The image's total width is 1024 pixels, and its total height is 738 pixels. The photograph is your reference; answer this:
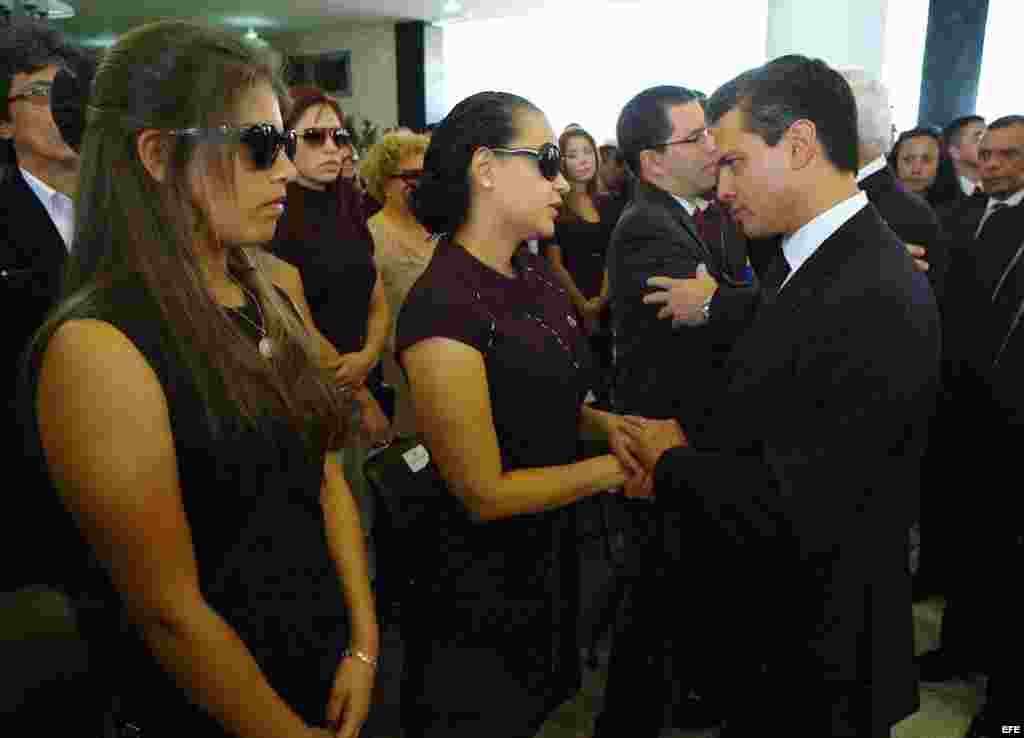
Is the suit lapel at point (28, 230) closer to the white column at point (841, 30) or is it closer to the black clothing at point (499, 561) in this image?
the black clothing at point (499, 561)

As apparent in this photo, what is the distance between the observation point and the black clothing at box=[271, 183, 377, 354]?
293 cm

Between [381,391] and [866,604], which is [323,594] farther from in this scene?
[381,391]

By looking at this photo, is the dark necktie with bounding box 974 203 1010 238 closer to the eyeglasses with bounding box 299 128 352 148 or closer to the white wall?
the eyeglasses with bounding box 299 128 352 148

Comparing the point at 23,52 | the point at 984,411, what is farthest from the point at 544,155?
the point at 984,411

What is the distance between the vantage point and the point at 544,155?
168cm

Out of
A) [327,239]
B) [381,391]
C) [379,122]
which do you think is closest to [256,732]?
[327,239]

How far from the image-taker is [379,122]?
1355cm

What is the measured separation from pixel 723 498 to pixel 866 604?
33cm

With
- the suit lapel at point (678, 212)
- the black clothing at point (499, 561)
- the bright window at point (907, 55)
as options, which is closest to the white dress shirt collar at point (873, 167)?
the suit lapel at point (678, 212)

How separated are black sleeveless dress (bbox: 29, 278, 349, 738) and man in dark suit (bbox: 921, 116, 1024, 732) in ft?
7.13

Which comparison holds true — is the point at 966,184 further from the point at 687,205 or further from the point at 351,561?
the point at 351,561

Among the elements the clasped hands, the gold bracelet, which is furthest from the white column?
the gold bracelet

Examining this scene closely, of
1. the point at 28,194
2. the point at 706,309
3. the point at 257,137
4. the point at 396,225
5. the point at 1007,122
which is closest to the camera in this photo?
the point at 257,137

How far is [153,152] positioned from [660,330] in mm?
1736
